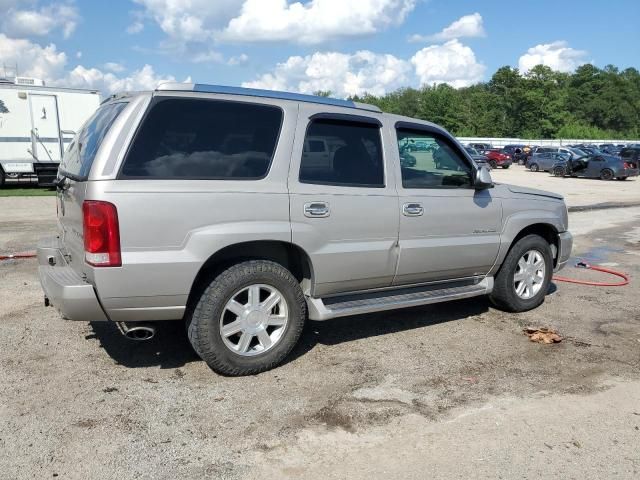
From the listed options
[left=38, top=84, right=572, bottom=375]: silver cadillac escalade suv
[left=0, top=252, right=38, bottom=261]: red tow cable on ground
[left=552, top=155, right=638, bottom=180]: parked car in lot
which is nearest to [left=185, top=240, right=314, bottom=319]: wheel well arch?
[left=38, top=84, right=572, bottom=375]: silver cadillac escalade suv

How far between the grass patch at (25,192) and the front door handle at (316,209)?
14.6 meters

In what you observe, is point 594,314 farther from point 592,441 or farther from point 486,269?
point 592,441

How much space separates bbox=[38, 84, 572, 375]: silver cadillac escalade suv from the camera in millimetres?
3768

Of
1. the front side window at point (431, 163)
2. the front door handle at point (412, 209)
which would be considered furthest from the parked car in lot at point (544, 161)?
the front door handle at point (412, 209)

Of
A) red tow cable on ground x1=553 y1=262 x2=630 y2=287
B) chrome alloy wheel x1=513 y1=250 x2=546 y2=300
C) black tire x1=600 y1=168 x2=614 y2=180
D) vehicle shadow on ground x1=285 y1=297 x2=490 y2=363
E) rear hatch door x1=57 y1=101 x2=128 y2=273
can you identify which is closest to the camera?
rear hatch door x1=57 y1=101 x2=128 y2=273

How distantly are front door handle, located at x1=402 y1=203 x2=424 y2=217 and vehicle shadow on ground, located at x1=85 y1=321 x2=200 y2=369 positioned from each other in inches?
80.1

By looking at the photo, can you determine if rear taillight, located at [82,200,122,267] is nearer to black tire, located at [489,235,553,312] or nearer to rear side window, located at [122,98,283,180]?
rear side window, located at [122,98,283,180]

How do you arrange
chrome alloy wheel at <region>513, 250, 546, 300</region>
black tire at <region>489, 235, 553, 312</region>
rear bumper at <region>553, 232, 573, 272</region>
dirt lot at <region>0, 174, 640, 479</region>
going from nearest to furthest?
dirt lot at <region>0, 174, 640, 479</region> → black tire at <region>489, 235, 553, 312</region> → chrome alloy wheel at <region>513, 250, 546, 300</region> → rear bumper at <region>553, 232, 573, 272</region>

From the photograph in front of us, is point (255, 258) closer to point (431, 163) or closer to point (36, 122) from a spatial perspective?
point (431, 163)

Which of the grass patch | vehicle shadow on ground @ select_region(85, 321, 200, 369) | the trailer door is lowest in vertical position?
vehicle shadow on ground @ select_region(85, 321, 200, 369)

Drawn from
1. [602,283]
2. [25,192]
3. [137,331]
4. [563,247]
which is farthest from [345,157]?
[25,192]

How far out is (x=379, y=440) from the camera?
3.41 m

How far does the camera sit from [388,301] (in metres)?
4.85

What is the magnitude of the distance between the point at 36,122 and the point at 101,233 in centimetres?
1613
